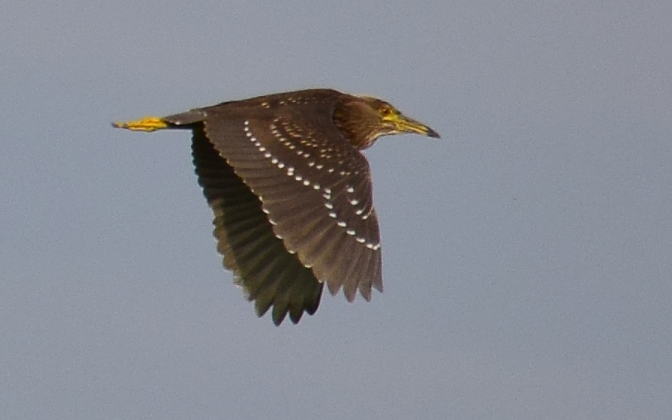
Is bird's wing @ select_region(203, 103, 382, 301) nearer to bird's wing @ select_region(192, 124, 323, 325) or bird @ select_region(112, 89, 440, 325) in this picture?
bird @ select_region(112, 89, 440, 325)

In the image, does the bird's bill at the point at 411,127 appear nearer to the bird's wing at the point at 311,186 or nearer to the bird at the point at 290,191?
the bird at the point at 290,191

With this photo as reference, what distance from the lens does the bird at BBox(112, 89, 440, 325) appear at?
626 inches

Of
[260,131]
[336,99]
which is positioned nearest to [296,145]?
[260,131]

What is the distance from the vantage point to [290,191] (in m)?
16.2

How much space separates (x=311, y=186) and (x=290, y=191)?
192 mm

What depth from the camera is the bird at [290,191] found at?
52.1 ft

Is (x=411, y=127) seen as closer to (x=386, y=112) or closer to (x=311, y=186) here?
(x=386, y=112)

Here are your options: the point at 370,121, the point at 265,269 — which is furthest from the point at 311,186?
the point at 370,121

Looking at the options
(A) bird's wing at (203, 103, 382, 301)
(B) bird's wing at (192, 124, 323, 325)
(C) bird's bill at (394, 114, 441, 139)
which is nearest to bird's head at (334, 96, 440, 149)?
(C) bird's bill at (394, 114, 441, 139)

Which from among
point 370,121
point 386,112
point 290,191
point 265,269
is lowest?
point 265,269

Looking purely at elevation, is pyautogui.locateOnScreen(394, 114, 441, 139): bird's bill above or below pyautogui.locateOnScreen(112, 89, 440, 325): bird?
above

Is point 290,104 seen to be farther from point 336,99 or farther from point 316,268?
point 316,268

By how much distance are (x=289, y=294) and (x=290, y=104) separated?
155cm

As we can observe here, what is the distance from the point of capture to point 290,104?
688 inches
